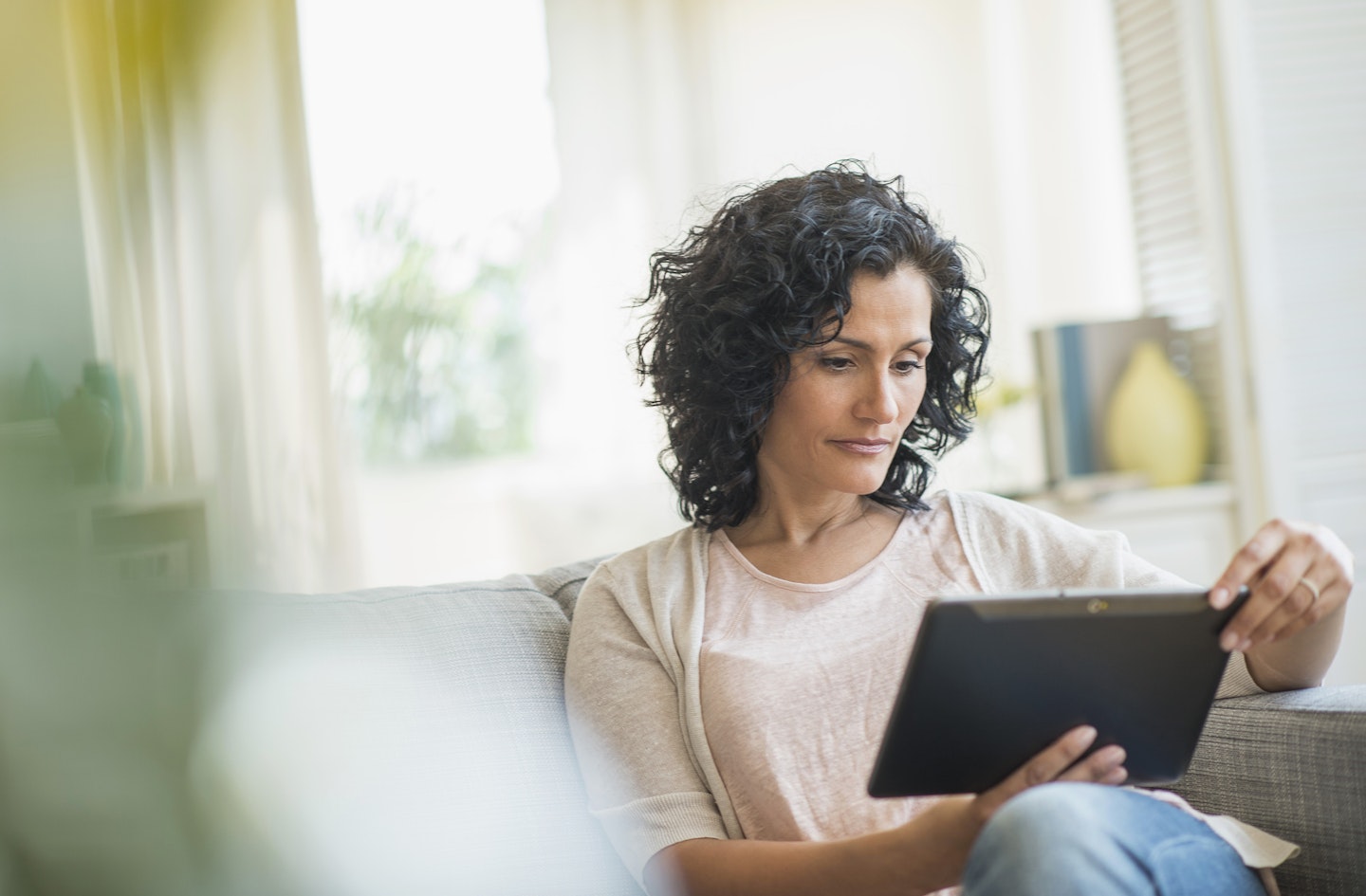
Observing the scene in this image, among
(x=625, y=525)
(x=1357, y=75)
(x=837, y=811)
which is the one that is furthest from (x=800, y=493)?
(x=625, y=525)

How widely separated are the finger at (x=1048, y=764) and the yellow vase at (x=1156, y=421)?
1940 millimetres

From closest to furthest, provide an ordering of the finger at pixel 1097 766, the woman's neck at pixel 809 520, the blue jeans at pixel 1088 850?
the blue jeans at pixel 1088 850
the finger at pixel 1097 766
the woman's neck at pixel 809 520

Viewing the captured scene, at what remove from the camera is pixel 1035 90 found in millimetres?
3541

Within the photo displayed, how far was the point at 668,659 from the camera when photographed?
1175 millimetres

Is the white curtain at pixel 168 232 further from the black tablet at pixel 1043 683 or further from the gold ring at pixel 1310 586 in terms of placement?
the gold ring at pixel 1310 586

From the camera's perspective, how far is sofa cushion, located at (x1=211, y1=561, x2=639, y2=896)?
42.6 inches

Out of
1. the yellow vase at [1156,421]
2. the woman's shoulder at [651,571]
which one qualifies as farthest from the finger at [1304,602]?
the yellow vase at [1156,421]

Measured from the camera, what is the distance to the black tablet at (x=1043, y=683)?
0.82 m

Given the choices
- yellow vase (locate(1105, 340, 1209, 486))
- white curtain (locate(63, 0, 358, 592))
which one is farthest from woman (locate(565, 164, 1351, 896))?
yellow vase (locate(1105, 340, 1209, 486))

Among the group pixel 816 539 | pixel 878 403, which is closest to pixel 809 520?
pixel 816 539

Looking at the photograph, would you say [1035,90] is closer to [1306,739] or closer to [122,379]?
[1306,739]

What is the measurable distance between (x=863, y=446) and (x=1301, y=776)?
0.49 metres

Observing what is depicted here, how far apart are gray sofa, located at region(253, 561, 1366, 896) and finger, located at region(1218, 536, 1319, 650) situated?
17 cm

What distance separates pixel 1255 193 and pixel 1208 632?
186cm
